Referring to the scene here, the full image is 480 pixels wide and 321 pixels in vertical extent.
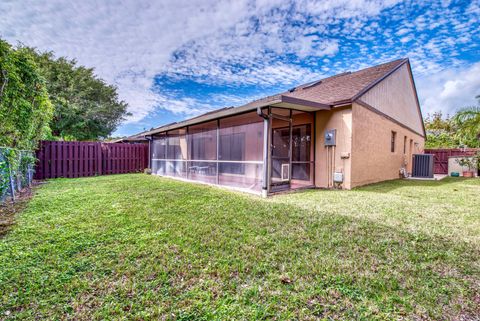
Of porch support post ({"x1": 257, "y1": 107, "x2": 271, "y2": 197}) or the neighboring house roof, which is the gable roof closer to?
the neighboring house roof

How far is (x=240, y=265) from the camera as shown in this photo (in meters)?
2.46

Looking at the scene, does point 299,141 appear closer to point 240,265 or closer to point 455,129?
point 240,265

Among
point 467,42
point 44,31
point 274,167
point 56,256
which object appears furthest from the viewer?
point 467,42

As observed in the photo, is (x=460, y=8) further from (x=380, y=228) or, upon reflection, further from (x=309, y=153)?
(x=380, y=228)

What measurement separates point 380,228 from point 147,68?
1298 centimetres

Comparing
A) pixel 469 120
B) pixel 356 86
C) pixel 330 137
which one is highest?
pixel 356 86

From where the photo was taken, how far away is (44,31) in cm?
805

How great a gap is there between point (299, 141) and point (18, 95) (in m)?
8.09

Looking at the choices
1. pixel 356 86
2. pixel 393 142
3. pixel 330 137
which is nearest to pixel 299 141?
pixel 330 137

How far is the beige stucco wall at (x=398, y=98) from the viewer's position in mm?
9227

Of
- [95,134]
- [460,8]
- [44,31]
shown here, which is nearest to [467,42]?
[460,8]

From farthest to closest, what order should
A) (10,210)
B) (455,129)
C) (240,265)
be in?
1. (455,129)
2. (10,210)
3. (240,265)

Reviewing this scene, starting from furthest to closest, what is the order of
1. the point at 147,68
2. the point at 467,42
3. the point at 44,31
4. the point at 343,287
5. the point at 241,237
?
the point at 147,68 < the point at 467,42 < the point at 44,31 < the point at 241,237 < the point at 343,287

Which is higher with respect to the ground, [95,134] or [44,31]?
[44,31]
